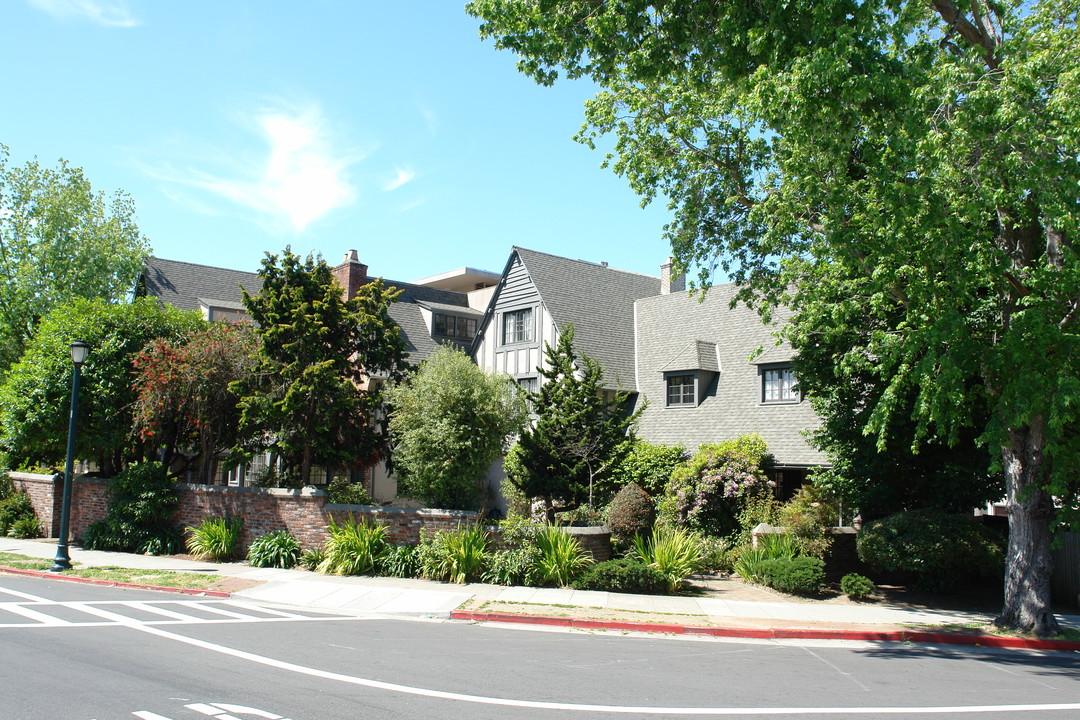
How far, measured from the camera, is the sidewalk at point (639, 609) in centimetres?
1243

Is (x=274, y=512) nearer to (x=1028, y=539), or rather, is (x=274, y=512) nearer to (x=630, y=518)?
(x=630, y=518)

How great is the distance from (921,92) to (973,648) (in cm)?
822

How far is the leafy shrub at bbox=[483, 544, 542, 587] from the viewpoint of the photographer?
16.0 m

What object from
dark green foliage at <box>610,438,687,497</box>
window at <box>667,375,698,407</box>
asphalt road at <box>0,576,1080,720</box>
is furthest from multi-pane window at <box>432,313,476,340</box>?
asphalt road at <box>0,576,1080,720</box>

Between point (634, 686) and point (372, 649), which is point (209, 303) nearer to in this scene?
point (372, 649)

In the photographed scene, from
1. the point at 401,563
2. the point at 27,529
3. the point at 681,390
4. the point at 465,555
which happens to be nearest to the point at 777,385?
the point at 681,390

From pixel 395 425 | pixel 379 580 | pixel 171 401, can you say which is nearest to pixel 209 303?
pixel 171 401

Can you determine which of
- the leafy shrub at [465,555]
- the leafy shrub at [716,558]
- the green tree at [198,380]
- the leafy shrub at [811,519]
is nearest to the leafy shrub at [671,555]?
the leafy shrub at [716,558]

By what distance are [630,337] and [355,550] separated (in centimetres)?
1610

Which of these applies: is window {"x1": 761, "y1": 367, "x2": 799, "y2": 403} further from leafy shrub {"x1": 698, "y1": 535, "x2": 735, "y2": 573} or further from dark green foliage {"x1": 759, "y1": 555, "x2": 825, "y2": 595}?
dark green foliage {"x1": 759, "y1": 555, "x2": 825, "y2": 595}

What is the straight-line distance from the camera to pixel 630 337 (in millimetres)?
30734

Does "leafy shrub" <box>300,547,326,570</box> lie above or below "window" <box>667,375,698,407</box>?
below

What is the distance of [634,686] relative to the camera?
8.59 m

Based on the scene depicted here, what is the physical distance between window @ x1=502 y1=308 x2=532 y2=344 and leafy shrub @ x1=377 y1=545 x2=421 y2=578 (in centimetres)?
1385
